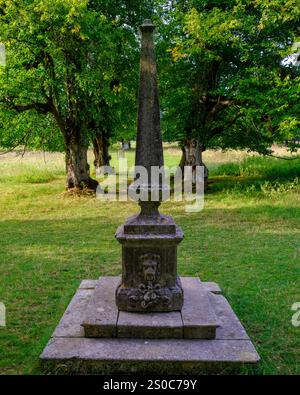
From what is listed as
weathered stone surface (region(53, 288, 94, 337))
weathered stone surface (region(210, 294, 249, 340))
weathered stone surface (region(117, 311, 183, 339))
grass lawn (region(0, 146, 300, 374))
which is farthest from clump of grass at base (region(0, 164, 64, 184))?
weathered stone surface (region(117, 311, 183, 339))

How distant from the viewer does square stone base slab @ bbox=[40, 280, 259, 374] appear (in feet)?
13.4

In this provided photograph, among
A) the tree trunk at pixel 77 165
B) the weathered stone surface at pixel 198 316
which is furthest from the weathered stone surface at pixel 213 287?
the tree trunk at pixel 77 165

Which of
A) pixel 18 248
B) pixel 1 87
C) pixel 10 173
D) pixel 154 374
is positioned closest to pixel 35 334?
pixel 154 374

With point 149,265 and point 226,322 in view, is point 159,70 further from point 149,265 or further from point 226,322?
point 226,322

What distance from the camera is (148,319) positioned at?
4629 millimetres

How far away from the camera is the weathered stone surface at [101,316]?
450 cm

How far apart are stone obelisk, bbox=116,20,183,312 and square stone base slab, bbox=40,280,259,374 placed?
0.50 meters

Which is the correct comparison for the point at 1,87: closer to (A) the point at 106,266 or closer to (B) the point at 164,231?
(A) the point at 106,266

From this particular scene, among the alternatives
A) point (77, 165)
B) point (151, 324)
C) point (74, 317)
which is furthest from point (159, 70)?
point (151, 324)

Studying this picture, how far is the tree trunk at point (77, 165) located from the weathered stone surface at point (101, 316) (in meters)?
10.4

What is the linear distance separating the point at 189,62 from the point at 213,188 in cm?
500

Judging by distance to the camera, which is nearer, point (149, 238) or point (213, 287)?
point (149, 238)

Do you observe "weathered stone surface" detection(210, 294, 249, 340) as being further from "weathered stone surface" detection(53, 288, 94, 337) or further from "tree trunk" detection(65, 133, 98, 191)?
"tree trunk" detection(65, 133, 98, 191)

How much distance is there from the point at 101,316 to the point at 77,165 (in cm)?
1130
